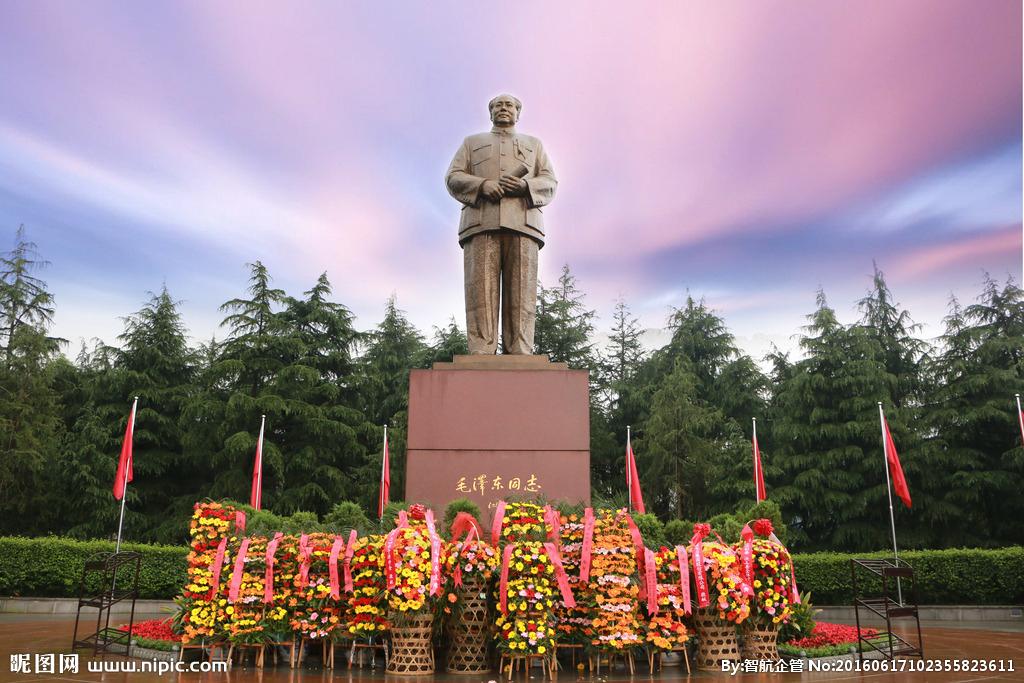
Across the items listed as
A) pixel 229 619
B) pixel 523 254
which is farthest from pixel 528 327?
pixel 229 619

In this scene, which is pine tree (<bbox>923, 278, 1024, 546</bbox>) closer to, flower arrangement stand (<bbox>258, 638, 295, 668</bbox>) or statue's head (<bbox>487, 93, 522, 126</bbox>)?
statue's head (<bbox>487, 93, 522, 126</bbox>)

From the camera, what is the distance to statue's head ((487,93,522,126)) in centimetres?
692

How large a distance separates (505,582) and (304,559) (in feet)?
4.15

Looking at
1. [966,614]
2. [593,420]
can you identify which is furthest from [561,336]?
[966,614]

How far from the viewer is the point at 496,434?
6.04m

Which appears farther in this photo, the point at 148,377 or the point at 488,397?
the point at 148,377

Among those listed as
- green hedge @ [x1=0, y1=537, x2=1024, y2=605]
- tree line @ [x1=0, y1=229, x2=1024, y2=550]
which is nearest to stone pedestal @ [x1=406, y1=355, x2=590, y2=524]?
green hedge @ [x1=0, y1=537, x2=1024, y2=605]

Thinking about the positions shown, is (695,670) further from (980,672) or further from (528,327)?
(528,327)

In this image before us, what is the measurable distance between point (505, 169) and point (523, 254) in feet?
2.55

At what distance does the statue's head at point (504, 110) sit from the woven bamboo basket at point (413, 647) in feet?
14.3

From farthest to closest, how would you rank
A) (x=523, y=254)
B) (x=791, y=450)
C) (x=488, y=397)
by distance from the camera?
(x=791, y=450)
(x=523, y=254)
(x=488, y=397)

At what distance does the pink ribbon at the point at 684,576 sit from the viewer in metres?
4.51

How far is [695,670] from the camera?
15.1 ft

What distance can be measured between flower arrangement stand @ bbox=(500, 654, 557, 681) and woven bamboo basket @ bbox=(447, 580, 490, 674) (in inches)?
A: 4.9
